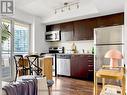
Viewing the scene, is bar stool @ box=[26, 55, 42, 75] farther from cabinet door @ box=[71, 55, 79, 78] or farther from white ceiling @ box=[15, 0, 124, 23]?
white ceiling @ box=[15, 0, 124, 23]

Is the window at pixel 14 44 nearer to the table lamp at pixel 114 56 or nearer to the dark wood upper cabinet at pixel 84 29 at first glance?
the dark wood upper cabinet at pixel 84 29

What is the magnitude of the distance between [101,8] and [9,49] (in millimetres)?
3385

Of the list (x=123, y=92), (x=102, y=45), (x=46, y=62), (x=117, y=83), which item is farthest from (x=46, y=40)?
(x=123, y=92)

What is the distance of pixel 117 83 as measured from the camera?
180 inches

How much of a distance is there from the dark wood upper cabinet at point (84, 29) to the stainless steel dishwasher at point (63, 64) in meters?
0.89

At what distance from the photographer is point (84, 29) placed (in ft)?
19.7

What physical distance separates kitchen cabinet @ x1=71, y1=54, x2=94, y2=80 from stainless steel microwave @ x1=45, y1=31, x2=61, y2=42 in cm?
123

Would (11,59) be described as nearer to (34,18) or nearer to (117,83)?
(34,18)

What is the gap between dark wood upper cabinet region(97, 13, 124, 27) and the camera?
5.04 m

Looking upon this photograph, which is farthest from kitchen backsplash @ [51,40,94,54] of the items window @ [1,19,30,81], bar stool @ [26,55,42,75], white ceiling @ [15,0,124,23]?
bar stool @ [26,55,42,75]

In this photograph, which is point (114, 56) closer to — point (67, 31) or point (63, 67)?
point (63, 67)

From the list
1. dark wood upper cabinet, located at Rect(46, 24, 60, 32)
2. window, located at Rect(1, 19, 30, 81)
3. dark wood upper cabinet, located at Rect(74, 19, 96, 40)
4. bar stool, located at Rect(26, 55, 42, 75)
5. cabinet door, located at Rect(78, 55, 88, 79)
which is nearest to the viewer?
bar stool, located at Rect(26, 55, 42, 75)

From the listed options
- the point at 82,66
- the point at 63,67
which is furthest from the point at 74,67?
the point at 63,67

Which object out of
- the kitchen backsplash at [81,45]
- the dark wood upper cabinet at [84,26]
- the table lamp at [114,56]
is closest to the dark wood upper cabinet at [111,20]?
the dark wood upper cabinet at [84,26]
